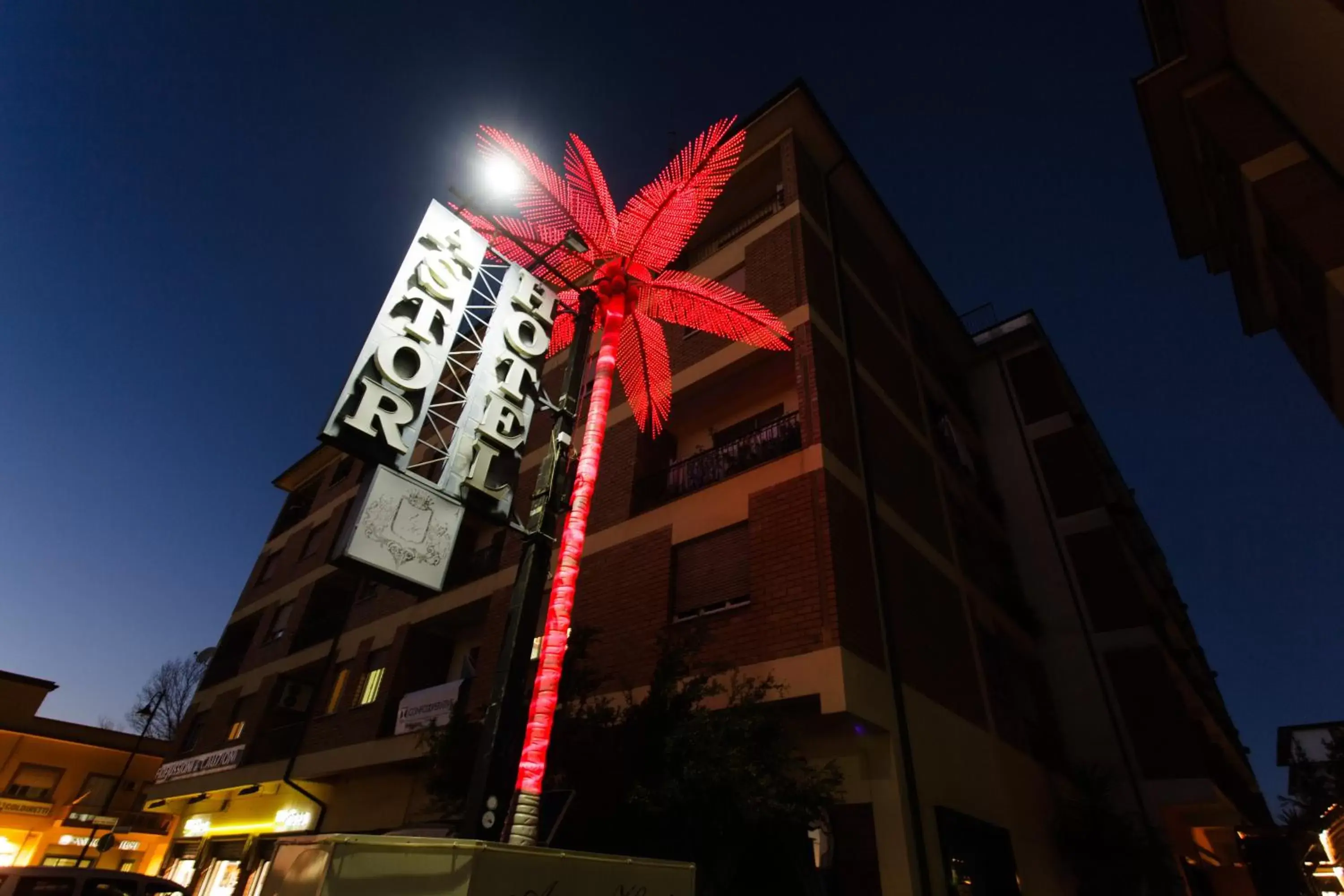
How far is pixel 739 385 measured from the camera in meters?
12.1

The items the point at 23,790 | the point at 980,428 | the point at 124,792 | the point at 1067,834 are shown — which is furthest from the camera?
the point at 124,792

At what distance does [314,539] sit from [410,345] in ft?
61.7

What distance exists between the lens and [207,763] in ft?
54.5

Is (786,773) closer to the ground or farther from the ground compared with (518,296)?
closer to the ground

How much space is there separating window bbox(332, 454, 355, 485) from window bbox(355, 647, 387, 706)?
8898 mm

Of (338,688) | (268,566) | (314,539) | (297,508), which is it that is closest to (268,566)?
(268,566)

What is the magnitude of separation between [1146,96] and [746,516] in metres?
9.17

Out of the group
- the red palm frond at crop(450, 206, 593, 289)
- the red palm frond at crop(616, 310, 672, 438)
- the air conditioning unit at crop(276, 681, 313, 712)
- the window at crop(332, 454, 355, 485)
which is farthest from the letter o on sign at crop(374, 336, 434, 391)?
the window at crop(332, 454, 355, 485)

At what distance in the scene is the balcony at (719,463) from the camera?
10320 mm

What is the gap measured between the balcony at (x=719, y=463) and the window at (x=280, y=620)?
46.7ft

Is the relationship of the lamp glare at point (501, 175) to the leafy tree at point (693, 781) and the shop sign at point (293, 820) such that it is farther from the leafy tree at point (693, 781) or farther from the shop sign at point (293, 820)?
the shop sign at point (293, 820)

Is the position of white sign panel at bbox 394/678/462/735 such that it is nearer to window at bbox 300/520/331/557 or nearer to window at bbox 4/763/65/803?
window at bbox 300/520/331/557

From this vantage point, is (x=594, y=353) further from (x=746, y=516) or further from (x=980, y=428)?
Answer: (x=980, y=428)

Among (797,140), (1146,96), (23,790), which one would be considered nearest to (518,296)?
(797,140)
